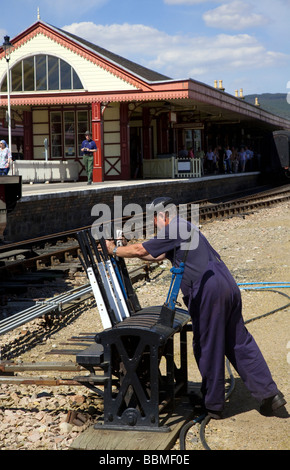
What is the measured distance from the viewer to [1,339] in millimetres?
6969

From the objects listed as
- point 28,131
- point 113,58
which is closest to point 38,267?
point 28,131

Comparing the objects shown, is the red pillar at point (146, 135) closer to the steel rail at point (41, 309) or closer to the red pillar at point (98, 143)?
the red pillar at point (98, 143)

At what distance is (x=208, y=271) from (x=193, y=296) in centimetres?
21

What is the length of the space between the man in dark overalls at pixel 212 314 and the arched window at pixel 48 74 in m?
21.8

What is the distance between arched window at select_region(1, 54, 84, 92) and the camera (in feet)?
83.4

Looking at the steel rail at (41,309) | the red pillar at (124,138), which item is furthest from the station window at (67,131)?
the steel rail at (41,309)

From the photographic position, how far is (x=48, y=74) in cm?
2545

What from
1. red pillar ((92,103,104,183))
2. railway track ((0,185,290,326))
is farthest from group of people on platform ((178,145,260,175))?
railway track ((0,185,290,326))

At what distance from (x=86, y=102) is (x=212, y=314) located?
70.6ft

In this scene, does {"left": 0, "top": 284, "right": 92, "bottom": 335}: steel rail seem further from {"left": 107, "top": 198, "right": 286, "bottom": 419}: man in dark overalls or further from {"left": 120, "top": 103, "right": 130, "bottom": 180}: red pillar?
{"left": 120, "top": 103, "right": 130, "bottom": 180}: red pillar

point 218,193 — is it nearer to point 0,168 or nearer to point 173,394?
point 0,168

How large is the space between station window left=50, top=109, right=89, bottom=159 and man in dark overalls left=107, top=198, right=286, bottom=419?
23119 mm

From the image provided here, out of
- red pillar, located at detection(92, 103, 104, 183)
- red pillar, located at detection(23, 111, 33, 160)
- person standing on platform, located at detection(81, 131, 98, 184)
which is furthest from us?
red pillar, located at detection(23, 111, 33, 160)
